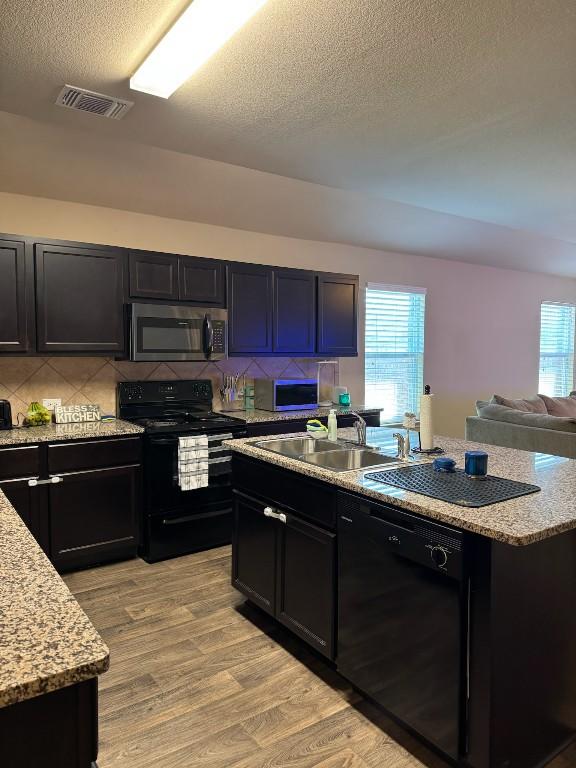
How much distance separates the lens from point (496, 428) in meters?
4.93

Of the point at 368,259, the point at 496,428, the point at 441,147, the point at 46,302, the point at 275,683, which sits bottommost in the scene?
the point at 275,683

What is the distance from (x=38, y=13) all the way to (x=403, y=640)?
2.69 m

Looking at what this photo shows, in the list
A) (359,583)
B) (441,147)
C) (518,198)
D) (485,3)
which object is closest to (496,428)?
(518,198)

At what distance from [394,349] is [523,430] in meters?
1.75

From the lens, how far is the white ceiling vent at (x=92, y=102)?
2.64 metres

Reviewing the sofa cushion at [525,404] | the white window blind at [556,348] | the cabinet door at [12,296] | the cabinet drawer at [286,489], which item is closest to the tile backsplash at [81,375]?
the cabinet door at [12,296]

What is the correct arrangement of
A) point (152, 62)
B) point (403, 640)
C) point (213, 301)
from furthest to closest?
point (213, 301) < point (152, 62) < point (403, 640)

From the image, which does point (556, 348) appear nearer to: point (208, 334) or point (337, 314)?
point (337, 314)

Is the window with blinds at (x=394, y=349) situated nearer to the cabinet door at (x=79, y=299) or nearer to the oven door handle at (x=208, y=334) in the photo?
the oven door handle at (x=208, y=334)

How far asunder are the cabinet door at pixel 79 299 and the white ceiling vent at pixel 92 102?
0.97 meters

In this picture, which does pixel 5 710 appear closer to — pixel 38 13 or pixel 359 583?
pixel 359 583

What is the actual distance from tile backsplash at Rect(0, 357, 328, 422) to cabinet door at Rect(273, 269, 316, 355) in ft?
1.52

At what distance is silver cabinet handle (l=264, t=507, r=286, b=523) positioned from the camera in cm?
255

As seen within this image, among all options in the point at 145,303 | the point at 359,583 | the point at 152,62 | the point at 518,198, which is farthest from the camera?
the point at 518,198
